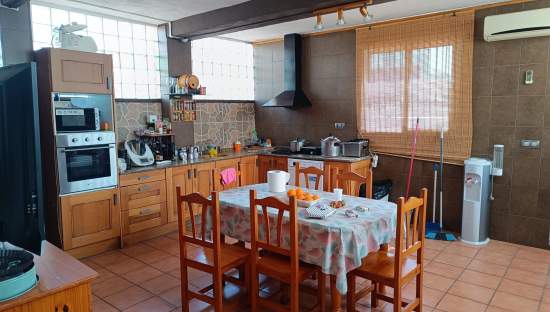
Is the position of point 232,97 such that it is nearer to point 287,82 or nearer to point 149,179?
point 287,82

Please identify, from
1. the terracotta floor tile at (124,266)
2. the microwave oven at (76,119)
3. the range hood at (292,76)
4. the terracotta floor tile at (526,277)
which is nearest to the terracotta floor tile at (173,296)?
the terracotta floor tile at (124,266)

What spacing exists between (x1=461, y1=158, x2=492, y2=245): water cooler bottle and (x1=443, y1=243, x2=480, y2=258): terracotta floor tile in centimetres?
15

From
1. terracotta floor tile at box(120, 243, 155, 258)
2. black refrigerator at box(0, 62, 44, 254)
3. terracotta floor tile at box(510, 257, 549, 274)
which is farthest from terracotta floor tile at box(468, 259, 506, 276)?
black refrigerator at box(0, 62, 44, 254)

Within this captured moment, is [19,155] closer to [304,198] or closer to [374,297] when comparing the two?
[304,198]

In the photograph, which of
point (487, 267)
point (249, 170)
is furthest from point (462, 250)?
point (249, 170)

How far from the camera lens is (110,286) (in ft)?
10.1

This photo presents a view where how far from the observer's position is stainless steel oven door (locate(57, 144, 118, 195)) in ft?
11.2

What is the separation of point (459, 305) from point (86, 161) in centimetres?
340

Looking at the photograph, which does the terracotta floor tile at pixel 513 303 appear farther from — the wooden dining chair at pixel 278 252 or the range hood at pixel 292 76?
the range hood at pixel 292 76

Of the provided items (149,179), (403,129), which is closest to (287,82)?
(403,129)

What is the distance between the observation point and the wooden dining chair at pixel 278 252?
7.33ft

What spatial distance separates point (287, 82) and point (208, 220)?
3.10 m

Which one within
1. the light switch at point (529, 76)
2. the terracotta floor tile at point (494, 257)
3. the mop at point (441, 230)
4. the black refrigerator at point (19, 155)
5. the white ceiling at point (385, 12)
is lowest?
the terracotta floor tile at point (494, 257)

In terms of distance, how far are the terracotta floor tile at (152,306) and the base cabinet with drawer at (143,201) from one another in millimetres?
1299
